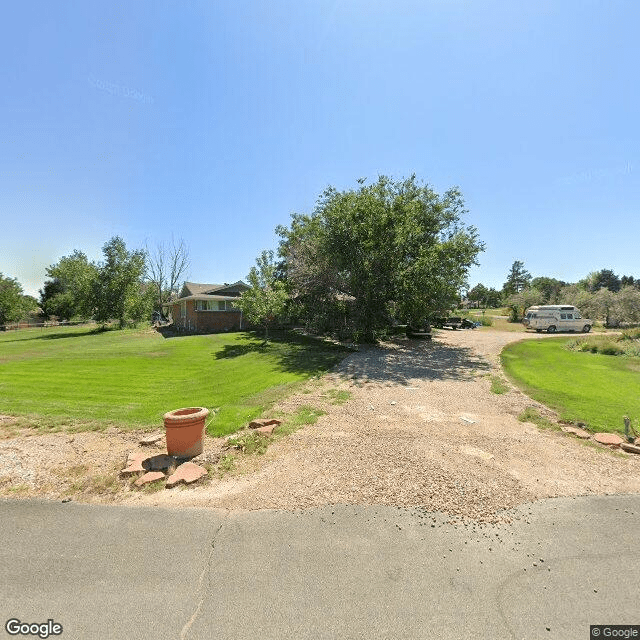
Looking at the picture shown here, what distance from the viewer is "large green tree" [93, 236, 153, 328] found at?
3272cm

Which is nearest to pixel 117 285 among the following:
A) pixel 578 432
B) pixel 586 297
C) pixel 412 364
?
pixel 412 364

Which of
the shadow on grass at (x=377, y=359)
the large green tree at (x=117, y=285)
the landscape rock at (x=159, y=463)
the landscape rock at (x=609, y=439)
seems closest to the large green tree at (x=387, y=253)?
the shadow on grass at (x=377, y=359)

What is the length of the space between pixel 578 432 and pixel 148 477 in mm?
8492

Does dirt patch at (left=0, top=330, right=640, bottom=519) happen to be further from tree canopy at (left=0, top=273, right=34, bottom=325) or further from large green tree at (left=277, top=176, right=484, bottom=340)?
tree canopy at (left=0, top=273, right=34, bottom=325)

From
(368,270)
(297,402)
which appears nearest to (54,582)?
(297,402)

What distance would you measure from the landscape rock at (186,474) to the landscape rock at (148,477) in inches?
7.5

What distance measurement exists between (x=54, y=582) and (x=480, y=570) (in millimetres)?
4193

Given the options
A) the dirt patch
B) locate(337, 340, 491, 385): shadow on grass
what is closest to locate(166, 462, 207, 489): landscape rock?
the dirt patch

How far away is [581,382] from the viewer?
11.3 metres

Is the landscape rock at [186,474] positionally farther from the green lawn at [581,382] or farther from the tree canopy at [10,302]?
the tree canopy at [10,302]

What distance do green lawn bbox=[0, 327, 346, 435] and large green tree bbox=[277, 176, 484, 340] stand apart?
173 inches

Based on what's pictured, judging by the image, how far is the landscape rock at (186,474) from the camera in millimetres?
4761

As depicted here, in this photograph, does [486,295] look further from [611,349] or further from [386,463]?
[386,463]

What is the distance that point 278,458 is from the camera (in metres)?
5.59
